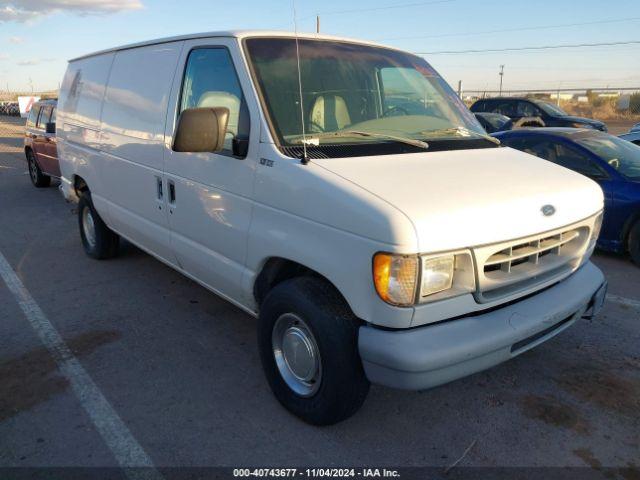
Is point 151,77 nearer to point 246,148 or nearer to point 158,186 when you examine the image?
point 158,186

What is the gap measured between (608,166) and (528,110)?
35.1 ft

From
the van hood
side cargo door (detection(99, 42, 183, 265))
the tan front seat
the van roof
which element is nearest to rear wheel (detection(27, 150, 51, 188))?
side cargo door (detection(99, 42, 183, 265))

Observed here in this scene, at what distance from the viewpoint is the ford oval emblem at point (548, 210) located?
2.78m

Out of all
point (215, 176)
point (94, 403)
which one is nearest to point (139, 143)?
point (215, 176)

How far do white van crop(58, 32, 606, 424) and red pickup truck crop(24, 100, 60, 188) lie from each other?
253 inches

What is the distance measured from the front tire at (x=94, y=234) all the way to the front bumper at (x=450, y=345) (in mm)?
4230

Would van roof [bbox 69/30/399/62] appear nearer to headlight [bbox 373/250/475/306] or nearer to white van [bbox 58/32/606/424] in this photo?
white van [bbox 58/32/606/424]

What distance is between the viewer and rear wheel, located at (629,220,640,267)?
5.75 metres

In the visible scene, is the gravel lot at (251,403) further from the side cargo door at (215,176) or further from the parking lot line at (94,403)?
the side cargo door at (215,176)

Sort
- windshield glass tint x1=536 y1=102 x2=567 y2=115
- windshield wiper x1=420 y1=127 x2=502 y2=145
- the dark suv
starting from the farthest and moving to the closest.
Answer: windshield glass tint x1=536 y1=102 x2=567 y2=115, the dark suv, windshield wiper x1=420 y1=127 x2=502 y2=145

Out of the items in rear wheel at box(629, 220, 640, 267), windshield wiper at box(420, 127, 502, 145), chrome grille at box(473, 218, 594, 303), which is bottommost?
rear wheel at box(629, 220, 640, 267)

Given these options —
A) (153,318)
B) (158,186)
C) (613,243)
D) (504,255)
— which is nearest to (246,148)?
(158,186)

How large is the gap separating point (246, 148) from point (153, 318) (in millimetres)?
2111

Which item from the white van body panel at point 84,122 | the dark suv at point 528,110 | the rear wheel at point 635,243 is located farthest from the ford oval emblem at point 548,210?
the dark suv at point 528,110
